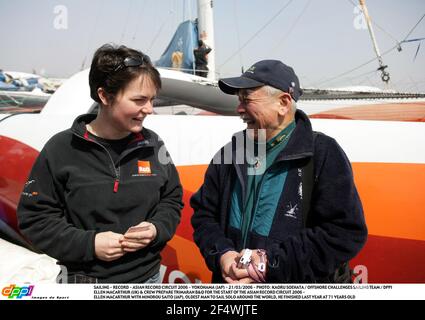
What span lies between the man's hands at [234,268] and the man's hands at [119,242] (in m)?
0.27

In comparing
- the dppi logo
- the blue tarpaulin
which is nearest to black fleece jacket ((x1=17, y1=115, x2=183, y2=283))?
the dppi logo

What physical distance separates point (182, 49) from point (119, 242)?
3.62 meters

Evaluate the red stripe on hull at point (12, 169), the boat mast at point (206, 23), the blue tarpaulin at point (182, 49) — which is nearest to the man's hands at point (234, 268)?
the red stripe on hull at point (12, 169)

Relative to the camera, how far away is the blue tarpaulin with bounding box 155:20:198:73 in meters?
4.39

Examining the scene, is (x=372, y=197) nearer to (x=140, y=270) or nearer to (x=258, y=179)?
(x=258, y=179)

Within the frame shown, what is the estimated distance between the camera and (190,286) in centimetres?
138

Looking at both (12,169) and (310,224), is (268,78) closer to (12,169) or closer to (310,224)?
(310,224)

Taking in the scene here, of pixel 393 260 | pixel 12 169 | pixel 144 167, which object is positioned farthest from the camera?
pixel 12 169

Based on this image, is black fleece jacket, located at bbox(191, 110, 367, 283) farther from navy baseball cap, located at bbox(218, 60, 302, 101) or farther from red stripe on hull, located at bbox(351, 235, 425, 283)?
red stripe on hull, located at bbox(351, 235, 425, 283)

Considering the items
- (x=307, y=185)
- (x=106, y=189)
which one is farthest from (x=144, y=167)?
(x=307, y=185)

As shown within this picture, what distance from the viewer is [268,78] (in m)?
1.27

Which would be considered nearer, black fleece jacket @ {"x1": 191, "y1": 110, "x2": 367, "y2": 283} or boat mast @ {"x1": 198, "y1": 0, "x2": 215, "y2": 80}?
black fleece jacket @ {"x1": 191, "y1": 110, "x2": 367, "y2": 283}

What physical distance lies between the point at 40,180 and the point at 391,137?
5.14 feet

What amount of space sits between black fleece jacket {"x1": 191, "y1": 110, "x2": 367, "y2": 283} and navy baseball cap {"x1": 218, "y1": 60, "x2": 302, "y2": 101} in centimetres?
13
